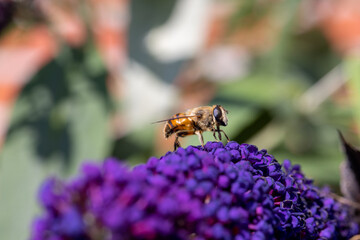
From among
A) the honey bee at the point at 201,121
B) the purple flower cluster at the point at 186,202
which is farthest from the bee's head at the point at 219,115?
the purple flower cluster at the point at 186,202

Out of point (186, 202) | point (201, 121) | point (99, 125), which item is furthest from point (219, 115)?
point (99, 125)

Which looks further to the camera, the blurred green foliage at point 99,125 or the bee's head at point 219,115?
the blurred green foliage at point 99,125

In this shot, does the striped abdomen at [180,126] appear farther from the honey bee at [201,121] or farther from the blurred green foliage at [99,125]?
the blurred green foliage at [99,125]

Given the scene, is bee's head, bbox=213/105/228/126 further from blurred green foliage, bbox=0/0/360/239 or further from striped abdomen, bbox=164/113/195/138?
blurred green foliage, bbox=0/0/360/239

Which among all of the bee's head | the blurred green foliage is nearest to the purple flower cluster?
the bee's head

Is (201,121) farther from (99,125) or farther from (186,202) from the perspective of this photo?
(99,125)

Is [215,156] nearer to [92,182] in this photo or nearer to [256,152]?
[256,152]
